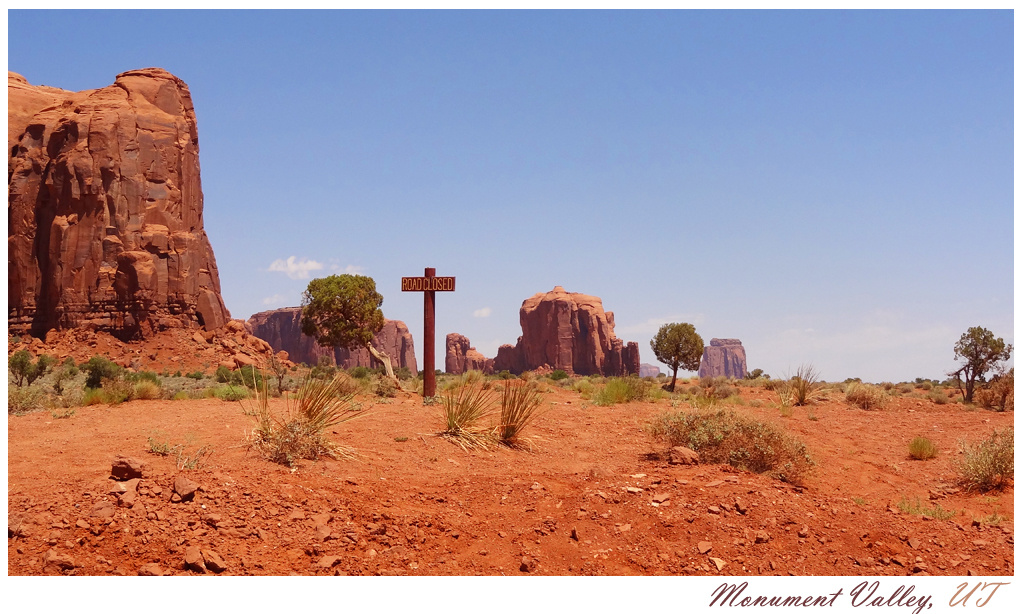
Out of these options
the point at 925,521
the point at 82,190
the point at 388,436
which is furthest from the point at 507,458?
the point at 82,190

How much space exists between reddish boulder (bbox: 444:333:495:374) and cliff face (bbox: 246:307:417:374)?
6.30 metres

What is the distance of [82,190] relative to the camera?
40.9m

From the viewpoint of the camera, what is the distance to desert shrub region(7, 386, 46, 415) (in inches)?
573

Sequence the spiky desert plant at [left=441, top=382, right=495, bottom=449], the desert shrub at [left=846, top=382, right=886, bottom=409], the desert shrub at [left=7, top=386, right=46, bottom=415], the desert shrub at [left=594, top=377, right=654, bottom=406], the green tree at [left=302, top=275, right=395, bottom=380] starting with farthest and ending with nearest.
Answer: the green tree at [left=302, top=275, right=395, bottom=380] < the desert shrub at [left=846, top=382, right=886, bottom=409] < the desert shrub at [left=594, top=377, right=654, bottom=406] < the desert shrub at [left=7, top=386, right=46, bottom=415] < the spiky desert plant at [left=441, top=382, right=495, bottom=449]

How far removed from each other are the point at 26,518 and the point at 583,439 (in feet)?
27.1

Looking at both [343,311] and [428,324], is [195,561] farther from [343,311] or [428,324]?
[343,311]

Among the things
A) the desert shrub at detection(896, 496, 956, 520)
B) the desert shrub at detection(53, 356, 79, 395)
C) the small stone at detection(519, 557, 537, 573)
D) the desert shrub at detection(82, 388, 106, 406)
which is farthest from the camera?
the desert shrub at detection(53, 356, 79, 395)

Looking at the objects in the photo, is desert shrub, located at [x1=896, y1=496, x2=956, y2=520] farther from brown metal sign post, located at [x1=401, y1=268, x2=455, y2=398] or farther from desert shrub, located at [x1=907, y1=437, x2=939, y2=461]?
brown metal sign post, located at [x1=401, y1=268, x2=455, y2=398]

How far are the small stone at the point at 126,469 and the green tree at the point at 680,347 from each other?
35082 millimetres

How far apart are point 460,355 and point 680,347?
82.4 metres

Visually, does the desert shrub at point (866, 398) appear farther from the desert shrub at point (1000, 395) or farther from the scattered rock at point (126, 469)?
the scattered rock at point (126, 469)

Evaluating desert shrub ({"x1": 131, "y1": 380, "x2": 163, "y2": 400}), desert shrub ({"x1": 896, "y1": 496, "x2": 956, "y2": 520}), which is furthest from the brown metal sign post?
desert shrub ({"x1": 896, "y1": 496, "x2": 956, "y2": 520})

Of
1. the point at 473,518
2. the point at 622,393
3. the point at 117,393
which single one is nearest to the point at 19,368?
the point at 117,393

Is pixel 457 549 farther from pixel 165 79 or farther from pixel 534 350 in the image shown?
pixel 534 350
